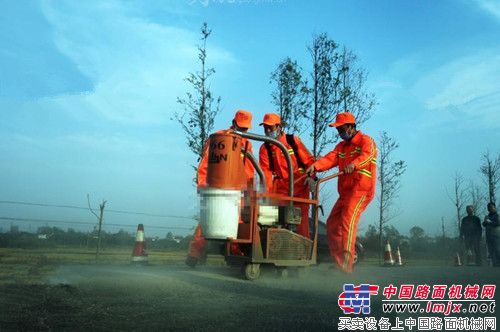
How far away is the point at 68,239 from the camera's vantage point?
13352 millimetres

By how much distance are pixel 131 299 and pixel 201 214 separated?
1282 millimetres

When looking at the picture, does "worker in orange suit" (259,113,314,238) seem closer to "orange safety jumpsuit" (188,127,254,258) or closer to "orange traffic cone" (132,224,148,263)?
"orange safety jumpsuit" (188,127,254,258)

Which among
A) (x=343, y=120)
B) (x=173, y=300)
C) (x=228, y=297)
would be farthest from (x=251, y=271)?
(x=343, y=120)

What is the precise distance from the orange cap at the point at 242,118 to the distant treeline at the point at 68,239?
5.96 m

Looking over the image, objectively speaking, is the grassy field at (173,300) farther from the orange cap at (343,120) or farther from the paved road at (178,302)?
the orange cap at (343,120)

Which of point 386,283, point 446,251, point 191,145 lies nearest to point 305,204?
point 386,283

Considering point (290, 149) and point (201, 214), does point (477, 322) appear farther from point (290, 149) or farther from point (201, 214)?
point (290, 149)

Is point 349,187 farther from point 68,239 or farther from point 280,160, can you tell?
point 68,239

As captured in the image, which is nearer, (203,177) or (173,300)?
(173,300)

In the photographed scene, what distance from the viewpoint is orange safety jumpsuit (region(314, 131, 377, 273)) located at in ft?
21.7

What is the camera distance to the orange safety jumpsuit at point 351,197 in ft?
21.7

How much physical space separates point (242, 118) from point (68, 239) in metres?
8.54

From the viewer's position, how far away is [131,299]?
4328 millimetres

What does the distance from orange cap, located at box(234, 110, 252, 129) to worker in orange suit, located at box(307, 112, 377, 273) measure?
113 cm
